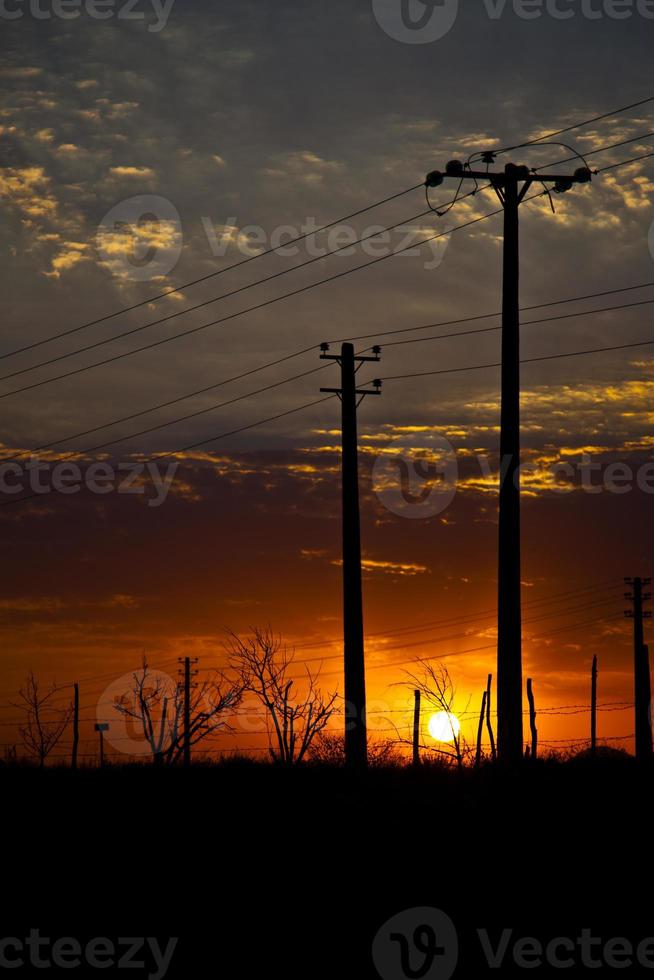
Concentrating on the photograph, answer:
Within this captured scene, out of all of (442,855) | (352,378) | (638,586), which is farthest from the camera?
(638,586)

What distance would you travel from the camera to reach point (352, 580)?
3184 cm

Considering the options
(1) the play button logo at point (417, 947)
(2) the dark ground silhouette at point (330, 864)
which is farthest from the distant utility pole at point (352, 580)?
(1) the play button logo at point (417, 947)

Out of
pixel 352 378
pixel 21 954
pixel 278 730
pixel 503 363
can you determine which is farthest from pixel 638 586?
pixel 21 954

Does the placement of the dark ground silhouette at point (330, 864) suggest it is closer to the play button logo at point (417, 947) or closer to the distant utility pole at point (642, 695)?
the play button logo at point (417, 947)

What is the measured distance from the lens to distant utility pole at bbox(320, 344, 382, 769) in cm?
3075

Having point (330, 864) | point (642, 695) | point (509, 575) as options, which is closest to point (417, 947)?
point (330, 864)

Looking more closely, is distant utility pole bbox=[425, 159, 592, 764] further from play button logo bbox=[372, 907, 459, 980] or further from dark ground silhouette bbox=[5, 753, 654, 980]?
play button logo bbox=[372, 907, 459, 980]

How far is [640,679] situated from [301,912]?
47.5m

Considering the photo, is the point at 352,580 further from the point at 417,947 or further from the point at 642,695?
the point at 642,695

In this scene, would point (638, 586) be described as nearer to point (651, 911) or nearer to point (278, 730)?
point (278, 730)

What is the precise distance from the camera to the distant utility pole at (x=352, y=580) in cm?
3075

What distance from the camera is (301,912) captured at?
15.3m

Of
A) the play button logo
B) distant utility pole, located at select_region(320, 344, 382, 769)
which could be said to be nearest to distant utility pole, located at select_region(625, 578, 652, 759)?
distant utility pole, located at select_region(320, 344, 382, 769)

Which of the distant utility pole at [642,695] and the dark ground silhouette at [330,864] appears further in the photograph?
the distant utility pole at [642,695]
